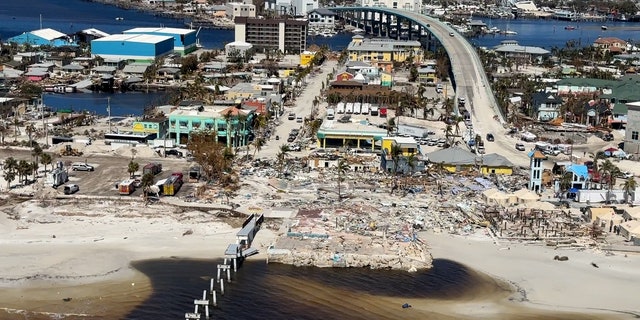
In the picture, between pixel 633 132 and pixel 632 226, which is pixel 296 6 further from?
pixel 632 226

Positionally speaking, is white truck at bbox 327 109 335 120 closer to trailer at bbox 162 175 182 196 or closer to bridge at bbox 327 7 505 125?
bridge at bbox 327 7 505 125

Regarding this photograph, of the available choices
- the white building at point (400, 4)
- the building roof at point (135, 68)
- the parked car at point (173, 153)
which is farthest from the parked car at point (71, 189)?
the white building at point (400, 4)

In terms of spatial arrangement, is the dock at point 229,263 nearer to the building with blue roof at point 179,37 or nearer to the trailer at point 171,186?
the trailer at point 171,186

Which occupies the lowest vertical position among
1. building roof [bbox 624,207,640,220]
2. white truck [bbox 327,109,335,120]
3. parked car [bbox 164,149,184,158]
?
parked car [bbox 164,149,184,158]

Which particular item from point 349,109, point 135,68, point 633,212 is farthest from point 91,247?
point 135,68

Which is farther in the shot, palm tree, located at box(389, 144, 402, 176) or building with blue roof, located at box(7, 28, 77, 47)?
building with blue roof, located at box(7, 28, 77, 47)

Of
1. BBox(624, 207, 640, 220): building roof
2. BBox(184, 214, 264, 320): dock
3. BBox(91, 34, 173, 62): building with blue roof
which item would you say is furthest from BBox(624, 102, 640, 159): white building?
BBox(91, 34, 173, 62): building with blue roof
